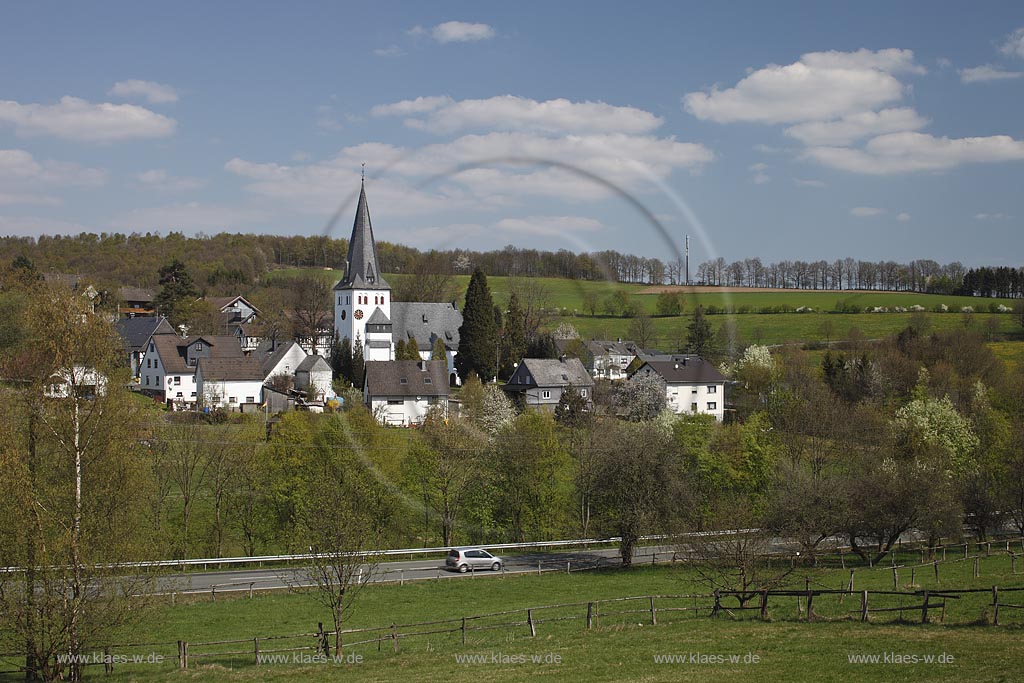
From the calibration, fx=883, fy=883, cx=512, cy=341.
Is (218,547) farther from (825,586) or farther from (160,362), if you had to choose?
(160,362)

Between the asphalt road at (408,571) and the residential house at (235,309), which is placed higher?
the residential house at (235,309)

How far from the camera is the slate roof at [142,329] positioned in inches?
3052

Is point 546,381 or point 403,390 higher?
point 546,381

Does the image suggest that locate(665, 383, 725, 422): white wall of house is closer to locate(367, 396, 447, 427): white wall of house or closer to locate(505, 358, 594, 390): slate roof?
locate(505, 358, 594, 390): slate roof

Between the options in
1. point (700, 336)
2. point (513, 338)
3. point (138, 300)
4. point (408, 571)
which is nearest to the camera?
point (408, 571)

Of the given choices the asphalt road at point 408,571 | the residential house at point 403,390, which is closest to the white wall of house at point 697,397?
the residential house at point 403,390

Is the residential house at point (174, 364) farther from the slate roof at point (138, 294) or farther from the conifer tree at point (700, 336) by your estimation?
the slate roof at point (138, 294)

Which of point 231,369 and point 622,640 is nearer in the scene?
point 622,640

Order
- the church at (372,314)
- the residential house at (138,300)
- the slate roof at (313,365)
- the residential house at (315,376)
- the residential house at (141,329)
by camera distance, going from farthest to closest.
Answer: the residential house at (138,300) < the church at (372,314) < the residential house at (141,329) < the slate roof at (313,365) < the residential house at (315,376)

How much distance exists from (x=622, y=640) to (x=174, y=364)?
56.2 meters

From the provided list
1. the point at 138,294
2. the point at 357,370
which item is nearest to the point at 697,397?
the point at 357,370

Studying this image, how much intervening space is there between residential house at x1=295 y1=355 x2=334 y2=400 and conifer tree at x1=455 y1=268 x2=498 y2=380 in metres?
10.6

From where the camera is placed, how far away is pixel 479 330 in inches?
2734

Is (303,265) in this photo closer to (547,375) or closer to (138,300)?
(138,300)
